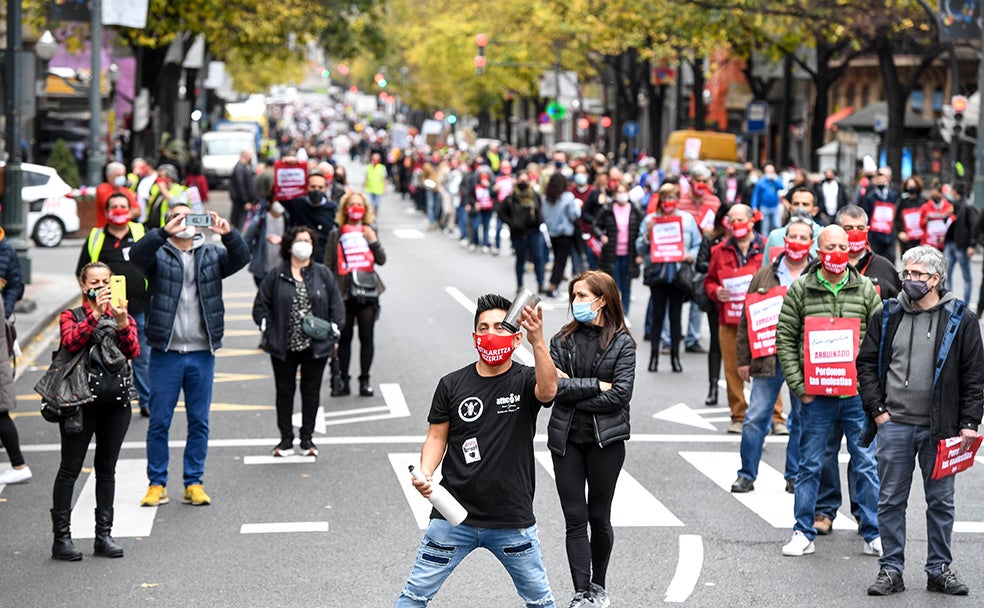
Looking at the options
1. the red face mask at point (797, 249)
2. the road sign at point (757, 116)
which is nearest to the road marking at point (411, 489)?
the red face mask at point (797, 249)

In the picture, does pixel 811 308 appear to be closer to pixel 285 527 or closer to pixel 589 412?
Result: pixel 589 412

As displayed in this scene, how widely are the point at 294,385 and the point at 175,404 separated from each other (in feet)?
5.26

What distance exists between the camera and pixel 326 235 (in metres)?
15.8

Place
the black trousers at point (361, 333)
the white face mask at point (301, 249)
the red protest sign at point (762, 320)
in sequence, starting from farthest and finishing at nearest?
the black trousers at point (361, 333) → the white face mask at point (301, 249) → the red protest sign at point (762, 320)

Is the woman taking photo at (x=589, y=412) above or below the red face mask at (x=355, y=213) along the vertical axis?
below

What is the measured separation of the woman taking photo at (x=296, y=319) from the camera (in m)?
11.7

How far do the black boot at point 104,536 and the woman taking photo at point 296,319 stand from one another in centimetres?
260

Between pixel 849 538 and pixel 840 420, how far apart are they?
2.79 ft

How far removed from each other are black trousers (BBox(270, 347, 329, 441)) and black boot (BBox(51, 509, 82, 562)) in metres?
2.77

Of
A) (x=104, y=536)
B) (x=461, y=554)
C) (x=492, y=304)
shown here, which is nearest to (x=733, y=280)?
(x=104, y=536)

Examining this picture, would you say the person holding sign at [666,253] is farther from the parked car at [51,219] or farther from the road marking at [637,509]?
the parked car at [51,219]

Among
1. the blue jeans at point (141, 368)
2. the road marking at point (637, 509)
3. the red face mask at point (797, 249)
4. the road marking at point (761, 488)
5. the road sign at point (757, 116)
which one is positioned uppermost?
the road sign at point (757, 116)

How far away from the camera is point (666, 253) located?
15.9 meters

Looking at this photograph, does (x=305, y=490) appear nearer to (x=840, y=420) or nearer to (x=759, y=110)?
(x=840, y=420)
